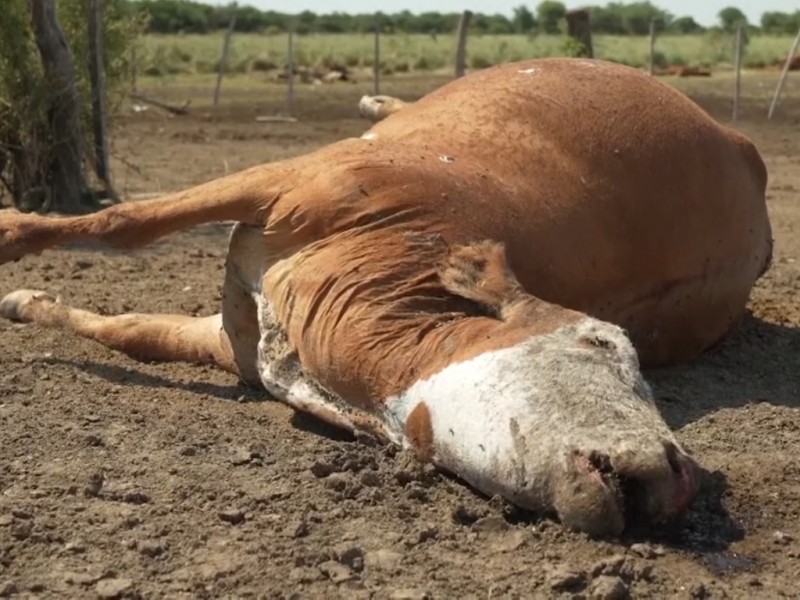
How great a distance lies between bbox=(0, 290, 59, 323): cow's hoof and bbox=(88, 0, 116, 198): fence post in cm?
356

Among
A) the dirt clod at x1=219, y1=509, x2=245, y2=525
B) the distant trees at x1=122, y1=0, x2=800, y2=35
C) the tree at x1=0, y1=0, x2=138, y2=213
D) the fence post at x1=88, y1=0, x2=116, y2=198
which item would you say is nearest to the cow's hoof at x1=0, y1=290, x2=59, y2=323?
the dirt clod at x1=219, y1=509, x2=245, y2=525

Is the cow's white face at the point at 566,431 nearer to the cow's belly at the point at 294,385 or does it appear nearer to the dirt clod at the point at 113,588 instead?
the cow's belly at the point at 294,385

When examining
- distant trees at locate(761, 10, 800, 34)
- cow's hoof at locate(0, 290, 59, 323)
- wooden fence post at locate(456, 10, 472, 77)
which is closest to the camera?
cow's hoof at locate(0, 290, 59, 323)

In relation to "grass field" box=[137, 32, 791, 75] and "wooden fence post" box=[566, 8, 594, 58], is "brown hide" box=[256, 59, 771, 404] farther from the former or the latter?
"grass field" box=[137, 32, 791, 75]

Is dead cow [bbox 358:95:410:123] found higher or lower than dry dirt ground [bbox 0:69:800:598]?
higher

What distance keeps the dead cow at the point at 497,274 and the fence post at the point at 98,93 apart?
3.79m

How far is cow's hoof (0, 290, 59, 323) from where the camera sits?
5816mm

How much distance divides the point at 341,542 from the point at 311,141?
13.3m

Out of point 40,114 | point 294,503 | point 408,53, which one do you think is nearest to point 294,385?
point 294,503

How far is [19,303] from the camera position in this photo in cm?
584

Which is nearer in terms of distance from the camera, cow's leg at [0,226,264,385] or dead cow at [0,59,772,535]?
dead cow at [0,59,772,535]

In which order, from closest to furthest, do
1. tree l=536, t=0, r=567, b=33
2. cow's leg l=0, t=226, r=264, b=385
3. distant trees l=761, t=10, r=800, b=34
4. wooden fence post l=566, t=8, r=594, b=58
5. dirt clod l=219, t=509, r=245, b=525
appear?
dirt clod l=219, t=509, r=245, b=525, cow's leg l=0, t=226, r=264, b=385, wooden fence post l=566, t=8, r=594, b=58, tree l=536, t=0, r=567, b=33, distant trees l=761, t=10, r=800, b=34

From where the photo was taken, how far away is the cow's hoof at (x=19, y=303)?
582 cm

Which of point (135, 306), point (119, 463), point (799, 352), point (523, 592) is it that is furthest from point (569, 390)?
point (135, 306)
